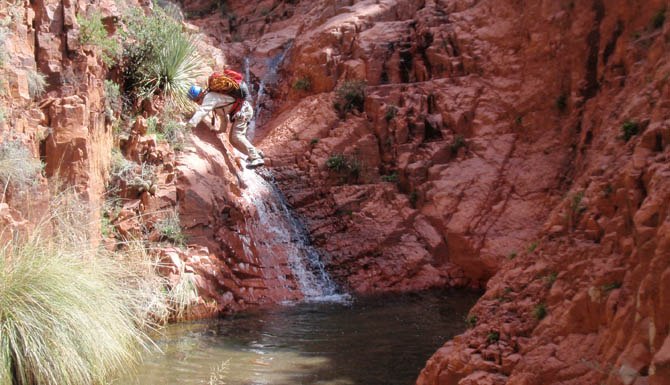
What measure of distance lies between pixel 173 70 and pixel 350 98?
5337 millimetres

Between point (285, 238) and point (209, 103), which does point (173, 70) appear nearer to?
point (209, 103)

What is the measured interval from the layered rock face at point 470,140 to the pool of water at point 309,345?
1.64 meters

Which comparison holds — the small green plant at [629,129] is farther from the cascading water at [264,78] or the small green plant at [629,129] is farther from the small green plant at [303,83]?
the cascading water at [264,78]

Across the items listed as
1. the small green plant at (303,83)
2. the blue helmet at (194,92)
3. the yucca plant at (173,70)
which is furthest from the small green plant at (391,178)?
the yucca plant at (173,70)

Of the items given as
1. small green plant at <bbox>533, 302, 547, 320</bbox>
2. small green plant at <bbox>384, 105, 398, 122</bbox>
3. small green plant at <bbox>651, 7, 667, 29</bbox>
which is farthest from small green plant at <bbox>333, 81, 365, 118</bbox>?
small green plant at <bbox>533, 302, 547, 320</bbox>

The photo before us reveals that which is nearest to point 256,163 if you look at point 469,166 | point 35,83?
point 469,166

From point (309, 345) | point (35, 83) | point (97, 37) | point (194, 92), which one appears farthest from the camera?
point (194, 92)

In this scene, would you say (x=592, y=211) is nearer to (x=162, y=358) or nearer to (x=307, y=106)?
(x=162, y=358)

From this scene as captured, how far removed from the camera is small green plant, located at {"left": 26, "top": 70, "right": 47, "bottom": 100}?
7.61 m

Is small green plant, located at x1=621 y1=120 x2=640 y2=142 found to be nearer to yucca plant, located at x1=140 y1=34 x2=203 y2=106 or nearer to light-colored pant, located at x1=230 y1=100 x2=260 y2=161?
yucca plant, located at x1=140 y1=34 x2=203 y2=106

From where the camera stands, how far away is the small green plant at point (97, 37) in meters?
8.70

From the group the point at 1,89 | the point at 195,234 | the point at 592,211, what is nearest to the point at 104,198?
the point at 195,234

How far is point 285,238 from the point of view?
11.7m

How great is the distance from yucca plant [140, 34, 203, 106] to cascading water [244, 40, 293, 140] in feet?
18.0
